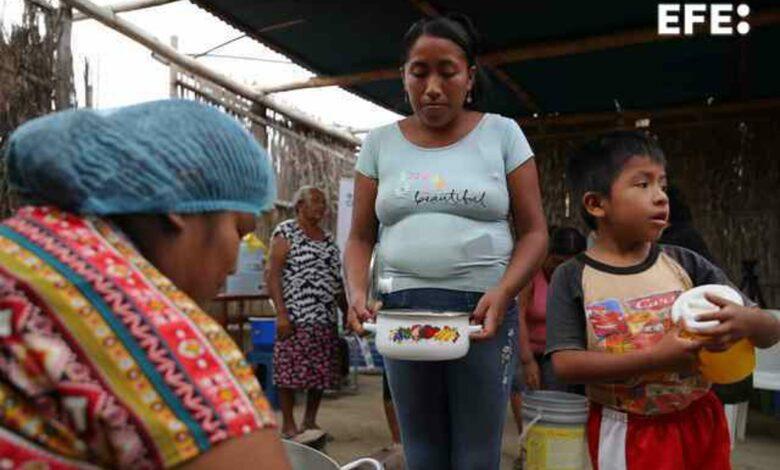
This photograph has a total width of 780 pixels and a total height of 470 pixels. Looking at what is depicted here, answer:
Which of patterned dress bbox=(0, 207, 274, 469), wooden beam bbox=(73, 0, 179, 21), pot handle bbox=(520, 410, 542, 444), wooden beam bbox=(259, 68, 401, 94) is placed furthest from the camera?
wooden beam bbox=(259, 68, 401, 94)

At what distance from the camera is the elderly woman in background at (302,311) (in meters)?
4.27

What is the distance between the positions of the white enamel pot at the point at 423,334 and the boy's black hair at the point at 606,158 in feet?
1.47

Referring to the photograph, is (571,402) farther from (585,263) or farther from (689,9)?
(689,9)

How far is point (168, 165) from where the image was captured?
65 cm

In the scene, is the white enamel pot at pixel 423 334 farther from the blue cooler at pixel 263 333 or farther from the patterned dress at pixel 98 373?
the blue cooler at pixel 263 333

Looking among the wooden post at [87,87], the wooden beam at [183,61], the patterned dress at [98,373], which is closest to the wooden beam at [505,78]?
the wooden beam at [183,61]

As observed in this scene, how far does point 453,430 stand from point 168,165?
122cm

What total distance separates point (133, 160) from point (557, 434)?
7.49 feet

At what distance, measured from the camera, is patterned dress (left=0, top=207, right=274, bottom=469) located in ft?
1.83

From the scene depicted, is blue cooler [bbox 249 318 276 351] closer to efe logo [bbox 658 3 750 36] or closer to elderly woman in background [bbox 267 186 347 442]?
elderly woman in background [bbox 267 186 347 442]

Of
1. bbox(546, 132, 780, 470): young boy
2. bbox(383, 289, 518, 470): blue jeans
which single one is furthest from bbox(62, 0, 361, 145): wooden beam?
bbox(546, 132, 780, 470): young boy

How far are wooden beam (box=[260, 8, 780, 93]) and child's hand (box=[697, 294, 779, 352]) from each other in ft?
9.12

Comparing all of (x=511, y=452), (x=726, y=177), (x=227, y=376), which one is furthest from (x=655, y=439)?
(x=726, y=177)

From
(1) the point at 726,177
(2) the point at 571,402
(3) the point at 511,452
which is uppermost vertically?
(1) the point at 726,177
